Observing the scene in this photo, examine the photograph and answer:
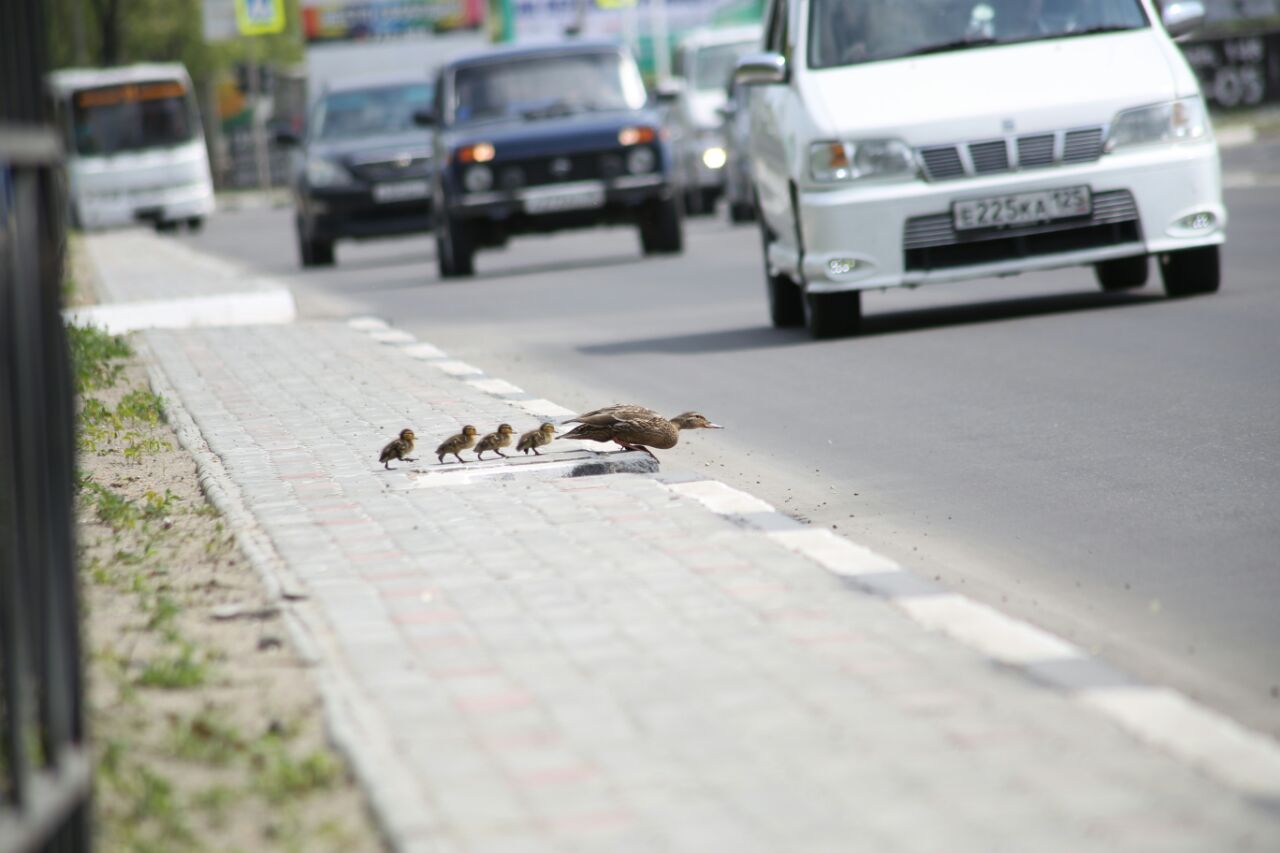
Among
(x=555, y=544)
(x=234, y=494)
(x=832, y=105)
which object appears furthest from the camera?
(x=832, y=105)

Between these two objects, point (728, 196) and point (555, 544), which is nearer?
point (555, 544)

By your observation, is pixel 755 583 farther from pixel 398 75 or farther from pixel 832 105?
pixel 398 75

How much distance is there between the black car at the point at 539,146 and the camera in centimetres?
2208

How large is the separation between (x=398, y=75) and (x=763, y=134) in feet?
48.1

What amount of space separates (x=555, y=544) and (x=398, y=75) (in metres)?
22.2

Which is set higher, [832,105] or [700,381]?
[832,105]

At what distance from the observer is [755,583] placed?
5.71 meters

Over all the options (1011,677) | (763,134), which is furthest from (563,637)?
(763,134)

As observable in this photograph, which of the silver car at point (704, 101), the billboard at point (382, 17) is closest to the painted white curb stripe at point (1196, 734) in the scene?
the silver car at point (704, 101)

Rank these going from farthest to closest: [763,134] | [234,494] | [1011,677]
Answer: [763,134], [234,494], [1011,677]

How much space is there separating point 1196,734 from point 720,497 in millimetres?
3221

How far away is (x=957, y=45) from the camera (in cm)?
1303

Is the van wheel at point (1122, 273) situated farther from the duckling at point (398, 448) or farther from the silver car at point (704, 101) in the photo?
the silver car at point (704, 101)

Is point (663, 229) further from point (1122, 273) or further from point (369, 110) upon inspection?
point (1122, 273)
